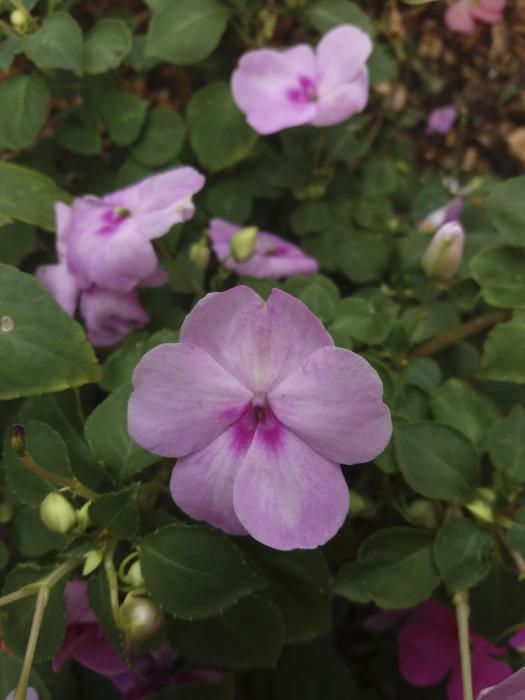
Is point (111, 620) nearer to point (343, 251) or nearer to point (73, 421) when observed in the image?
point (73, 421)

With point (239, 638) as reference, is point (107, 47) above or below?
above

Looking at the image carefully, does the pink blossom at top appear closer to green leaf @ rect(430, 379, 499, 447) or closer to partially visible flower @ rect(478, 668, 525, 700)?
green leaf @ rect(430, 379, 499, 447)

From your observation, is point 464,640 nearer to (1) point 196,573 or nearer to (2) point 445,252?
(1) point 196,573

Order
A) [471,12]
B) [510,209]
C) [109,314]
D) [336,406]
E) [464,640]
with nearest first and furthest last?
[336,406]
[464,640]
[510,209]
[109,314]
[471,12]

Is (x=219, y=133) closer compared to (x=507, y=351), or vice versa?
(x=507, y=351)

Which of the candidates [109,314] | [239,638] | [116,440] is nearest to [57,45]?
[109,314]

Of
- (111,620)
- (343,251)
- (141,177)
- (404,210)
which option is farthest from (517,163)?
(111,620)

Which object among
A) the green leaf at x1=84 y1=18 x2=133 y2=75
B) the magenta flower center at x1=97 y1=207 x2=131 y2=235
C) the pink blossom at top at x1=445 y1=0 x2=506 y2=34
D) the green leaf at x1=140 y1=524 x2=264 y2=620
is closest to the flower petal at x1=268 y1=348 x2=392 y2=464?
the green leaf at x1=140 y1=524 x2=264 y2=620
